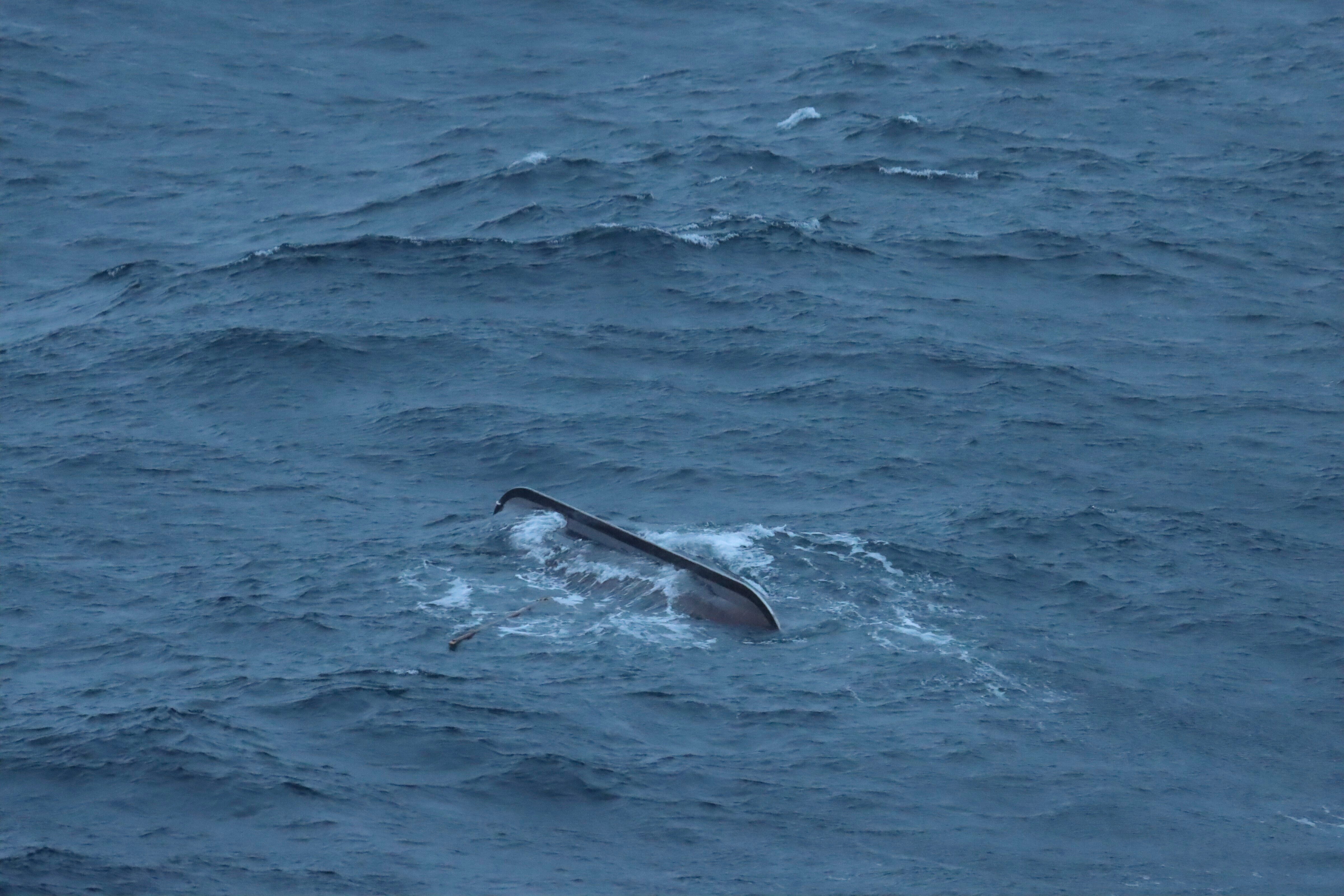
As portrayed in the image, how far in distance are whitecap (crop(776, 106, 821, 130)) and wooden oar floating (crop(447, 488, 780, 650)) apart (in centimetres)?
3593

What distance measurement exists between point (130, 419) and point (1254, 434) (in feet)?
106

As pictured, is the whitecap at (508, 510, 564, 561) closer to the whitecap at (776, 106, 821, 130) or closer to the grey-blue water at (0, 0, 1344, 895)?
the grey-blue water at (0, 0, 1344, 895)

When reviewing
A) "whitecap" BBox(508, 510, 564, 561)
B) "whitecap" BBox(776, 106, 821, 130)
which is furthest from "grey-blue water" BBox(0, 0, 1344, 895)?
"whitecap" BBox(776, 106, 821, 130)

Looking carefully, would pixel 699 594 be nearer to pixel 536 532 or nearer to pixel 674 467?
pixel 536 532

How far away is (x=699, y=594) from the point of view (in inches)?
1470

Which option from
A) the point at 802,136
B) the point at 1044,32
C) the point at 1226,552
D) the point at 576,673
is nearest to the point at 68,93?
the point at 802,136

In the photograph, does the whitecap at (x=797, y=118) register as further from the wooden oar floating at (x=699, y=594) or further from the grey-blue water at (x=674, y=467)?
the wooden oar floating at (x=699, y=594)

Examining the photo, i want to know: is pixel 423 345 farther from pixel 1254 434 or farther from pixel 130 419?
pixel 1254 434

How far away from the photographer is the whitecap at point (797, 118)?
7175 cm

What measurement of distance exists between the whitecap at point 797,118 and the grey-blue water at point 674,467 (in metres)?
0.23

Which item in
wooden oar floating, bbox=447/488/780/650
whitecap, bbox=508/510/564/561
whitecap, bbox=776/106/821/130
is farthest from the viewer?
whitecap, bbox=776/106/821/130

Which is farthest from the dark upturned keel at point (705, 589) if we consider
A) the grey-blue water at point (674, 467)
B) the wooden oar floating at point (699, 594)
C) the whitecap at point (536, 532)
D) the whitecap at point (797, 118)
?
the whitecap at point (797, 118)

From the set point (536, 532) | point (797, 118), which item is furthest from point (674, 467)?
point (797, 118)

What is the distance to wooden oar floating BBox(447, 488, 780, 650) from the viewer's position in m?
36.7
